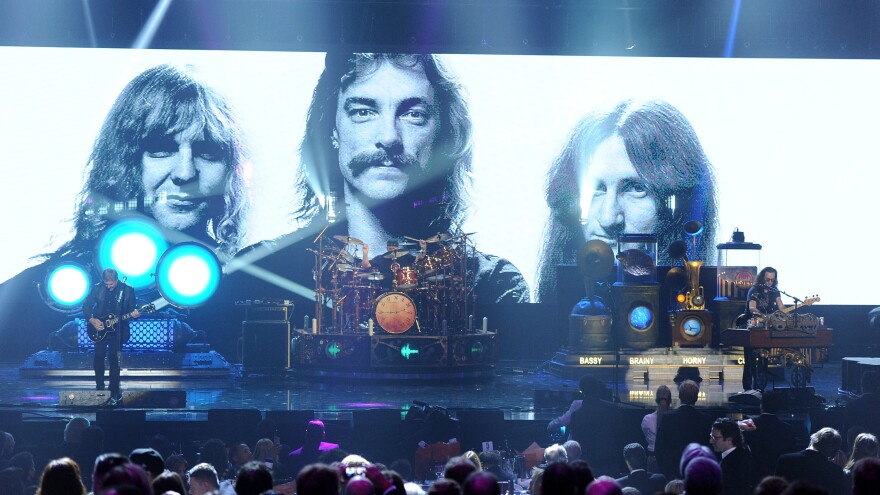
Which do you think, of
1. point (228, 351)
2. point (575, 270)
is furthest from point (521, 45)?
point (228, 351)

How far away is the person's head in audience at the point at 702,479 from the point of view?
162 inches

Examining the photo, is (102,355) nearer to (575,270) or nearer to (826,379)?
(575,270)

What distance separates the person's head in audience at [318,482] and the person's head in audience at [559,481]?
2.46ft

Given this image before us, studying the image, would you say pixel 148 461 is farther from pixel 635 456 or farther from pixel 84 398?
pixel 84 398

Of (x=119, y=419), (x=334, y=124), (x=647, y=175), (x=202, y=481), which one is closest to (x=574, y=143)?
(x=647, y=175)

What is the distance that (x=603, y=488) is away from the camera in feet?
12.2

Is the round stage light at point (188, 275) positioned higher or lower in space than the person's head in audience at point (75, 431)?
higher

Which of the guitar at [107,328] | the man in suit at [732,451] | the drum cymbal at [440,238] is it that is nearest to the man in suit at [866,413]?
the man in suit at [732,451]

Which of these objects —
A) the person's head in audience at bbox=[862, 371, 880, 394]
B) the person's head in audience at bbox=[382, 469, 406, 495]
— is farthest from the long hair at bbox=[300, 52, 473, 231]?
the person's head in audience at bbox=[382, 469, 406, 495]

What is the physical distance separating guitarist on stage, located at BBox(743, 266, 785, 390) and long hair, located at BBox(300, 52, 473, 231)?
466cm

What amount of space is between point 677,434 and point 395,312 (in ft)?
20.4

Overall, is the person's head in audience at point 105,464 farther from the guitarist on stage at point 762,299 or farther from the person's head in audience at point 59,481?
the guitarist on stage at point 762,299

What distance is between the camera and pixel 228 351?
14250mm

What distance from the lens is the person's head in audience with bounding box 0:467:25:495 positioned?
6.09m
